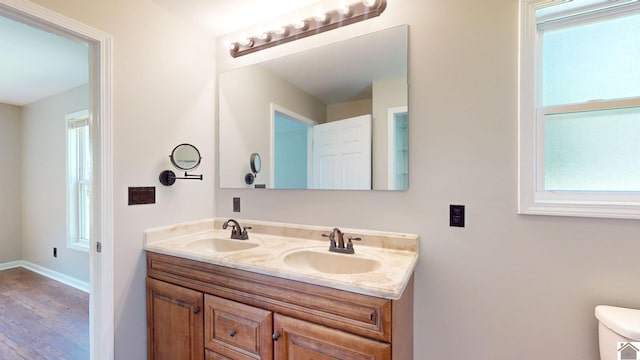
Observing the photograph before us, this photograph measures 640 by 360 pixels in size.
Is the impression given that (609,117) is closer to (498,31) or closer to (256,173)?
(498,31)

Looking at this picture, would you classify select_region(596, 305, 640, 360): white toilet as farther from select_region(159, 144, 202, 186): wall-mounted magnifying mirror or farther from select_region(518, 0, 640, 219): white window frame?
select_region(159, 144, 202, 186): wall-mounted magnifying mirror

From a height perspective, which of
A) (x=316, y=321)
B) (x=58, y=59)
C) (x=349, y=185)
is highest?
(x=58, y=59)

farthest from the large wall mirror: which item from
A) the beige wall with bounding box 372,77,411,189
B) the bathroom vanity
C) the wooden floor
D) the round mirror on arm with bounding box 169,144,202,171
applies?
the wooden floor

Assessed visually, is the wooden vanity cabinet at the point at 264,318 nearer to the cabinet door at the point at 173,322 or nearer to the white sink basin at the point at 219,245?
the cabinet door at the point at 173,322

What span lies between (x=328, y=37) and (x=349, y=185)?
0.91 metres

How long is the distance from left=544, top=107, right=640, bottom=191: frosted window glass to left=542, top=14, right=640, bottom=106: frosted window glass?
9 cm

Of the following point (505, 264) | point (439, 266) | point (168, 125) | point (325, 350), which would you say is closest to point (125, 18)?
point (168, 125)

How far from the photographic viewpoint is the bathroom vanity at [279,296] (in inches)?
42.6

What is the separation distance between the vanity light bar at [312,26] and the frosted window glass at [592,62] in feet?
2.83

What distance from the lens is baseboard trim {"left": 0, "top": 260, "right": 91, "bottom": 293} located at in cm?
343

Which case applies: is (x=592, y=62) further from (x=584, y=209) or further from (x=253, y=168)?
(x=253, y=168)

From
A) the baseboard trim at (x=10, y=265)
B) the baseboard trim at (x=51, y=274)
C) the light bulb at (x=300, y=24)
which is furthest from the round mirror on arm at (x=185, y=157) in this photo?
the baseboard trim at (x=10, y=265)

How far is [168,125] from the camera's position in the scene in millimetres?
1825

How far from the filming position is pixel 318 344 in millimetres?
A: 1148
